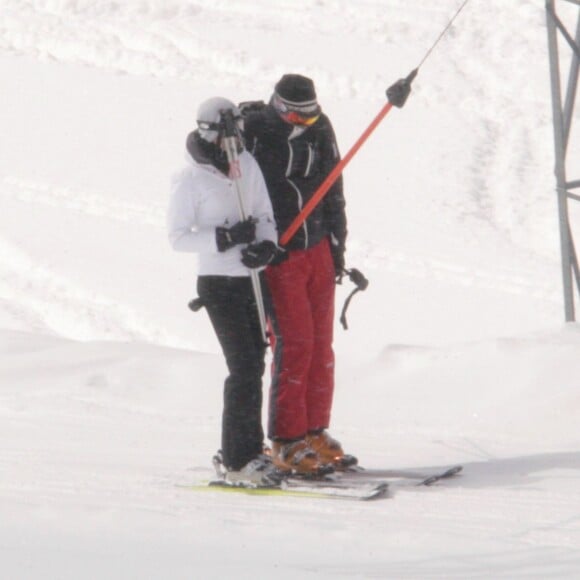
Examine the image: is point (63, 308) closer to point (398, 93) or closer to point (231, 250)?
point (398, 93)

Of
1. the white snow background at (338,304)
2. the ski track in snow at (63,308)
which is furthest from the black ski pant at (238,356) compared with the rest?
the ski track in snow at (63,308)

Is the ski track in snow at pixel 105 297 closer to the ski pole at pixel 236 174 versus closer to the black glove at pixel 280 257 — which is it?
the black glove at pixel 280 257

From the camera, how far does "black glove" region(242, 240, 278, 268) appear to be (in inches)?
215

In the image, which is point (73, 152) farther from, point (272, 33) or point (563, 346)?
point (563, 346)

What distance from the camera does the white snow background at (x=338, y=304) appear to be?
15.5 feet

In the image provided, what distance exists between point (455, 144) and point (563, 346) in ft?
33.1

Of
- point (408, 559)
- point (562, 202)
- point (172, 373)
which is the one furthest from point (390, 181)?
point (408, 559)

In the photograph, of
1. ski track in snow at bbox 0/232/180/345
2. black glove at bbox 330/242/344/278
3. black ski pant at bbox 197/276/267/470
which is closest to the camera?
black ski pant at bbox 197/276/267/470

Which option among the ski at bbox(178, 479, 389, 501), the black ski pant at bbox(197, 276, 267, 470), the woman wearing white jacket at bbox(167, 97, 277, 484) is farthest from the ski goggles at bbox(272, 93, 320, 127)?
the ski at bbox(178, 479, 389, 501)

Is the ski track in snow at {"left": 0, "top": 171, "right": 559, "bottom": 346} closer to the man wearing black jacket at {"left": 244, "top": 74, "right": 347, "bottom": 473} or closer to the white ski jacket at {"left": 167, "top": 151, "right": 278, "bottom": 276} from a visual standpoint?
the man wearing black jacket at {"left": 244, "top": 74, "right": 347, "bottom": 473}

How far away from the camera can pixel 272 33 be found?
69.3ft

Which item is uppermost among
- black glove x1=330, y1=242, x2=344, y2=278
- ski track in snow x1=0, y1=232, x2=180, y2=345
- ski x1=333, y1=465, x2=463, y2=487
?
ski track in snow x1=0, y1=232, x2=180, y2=345

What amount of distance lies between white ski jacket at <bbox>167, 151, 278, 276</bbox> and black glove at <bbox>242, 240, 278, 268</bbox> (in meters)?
0.08

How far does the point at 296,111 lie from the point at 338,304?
23.9 ft
